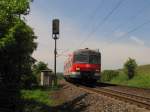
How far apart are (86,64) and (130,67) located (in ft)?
65.5

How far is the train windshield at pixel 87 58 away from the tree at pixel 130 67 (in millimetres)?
18823

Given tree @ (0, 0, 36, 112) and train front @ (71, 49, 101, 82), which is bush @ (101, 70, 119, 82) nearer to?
train front @ (71, 49, 101, 82)

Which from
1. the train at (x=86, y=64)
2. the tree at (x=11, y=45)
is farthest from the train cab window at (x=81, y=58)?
the tree at (x=11, y=45)

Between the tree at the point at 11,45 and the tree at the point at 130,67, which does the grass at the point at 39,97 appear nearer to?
the tree at the point at 11,45

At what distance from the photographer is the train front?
35.3 meters

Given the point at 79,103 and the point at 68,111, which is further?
the point at 79,103

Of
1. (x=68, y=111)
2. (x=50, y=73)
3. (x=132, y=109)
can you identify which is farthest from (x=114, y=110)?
(x=50, y=73)

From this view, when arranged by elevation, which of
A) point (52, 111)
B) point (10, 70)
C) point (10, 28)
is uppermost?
point (10, 28)

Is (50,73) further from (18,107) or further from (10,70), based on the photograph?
(18,107)

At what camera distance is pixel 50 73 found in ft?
139

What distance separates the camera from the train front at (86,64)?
35281 millimetres

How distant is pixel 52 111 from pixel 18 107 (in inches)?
77.1

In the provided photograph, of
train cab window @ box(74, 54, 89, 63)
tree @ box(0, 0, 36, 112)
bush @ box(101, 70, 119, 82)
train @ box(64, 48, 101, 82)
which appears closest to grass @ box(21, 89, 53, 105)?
tree @ box(0, 0, 36, 112)

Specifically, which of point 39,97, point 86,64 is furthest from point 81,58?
point 39,97
